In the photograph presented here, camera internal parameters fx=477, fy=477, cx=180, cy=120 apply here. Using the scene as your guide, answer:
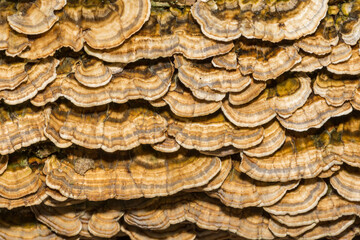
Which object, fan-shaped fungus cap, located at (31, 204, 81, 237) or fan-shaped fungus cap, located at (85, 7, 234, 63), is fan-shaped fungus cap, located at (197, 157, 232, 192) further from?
fan-shaped fungus cap, located at (31, 204, 81, 237)

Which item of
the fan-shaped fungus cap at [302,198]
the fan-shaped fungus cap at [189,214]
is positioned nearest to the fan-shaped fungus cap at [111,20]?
the fan-shaped fungus cap at [189,214]

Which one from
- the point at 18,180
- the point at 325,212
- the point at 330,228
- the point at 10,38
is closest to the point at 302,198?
the point at 325,212

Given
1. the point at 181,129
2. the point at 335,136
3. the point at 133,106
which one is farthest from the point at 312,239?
the point at 133,106

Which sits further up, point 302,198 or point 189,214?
point 302,198

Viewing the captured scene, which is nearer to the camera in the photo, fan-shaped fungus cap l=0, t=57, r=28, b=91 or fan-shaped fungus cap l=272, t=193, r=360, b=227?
fan-shaped fungus cap l=0, t=57, r=28, b=91

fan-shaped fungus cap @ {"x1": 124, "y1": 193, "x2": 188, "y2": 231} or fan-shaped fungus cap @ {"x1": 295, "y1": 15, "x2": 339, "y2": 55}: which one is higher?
fan-shaped fungus cap @ {"x1": 295, "y1": 15, "x2": 339, "y2": 55}

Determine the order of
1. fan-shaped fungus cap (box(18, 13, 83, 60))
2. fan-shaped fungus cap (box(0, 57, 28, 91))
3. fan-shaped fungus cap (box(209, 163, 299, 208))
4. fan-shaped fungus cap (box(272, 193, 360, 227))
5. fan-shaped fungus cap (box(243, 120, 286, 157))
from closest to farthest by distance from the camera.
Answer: fan-shaped fungus cap (box(18, 13, 83, 60)) < fan-shaped fungus cap (box(0, 57, 28, 91)) < fan-shaped fungus cap (box(243, 120, 286, 157)) < fan-shaped fungus cap (box(209, 163, 299, 208)) < fan-shaped fungus cap (box(272, 193, 360, 227))

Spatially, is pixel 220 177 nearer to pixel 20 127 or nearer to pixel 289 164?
pixel 289 164

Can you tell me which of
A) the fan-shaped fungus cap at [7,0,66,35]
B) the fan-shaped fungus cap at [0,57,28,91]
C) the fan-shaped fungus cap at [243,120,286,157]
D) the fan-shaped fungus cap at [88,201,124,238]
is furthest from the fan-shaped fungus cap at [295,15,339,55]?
the fan-shaped fungus cap at [88,201,124,238]
